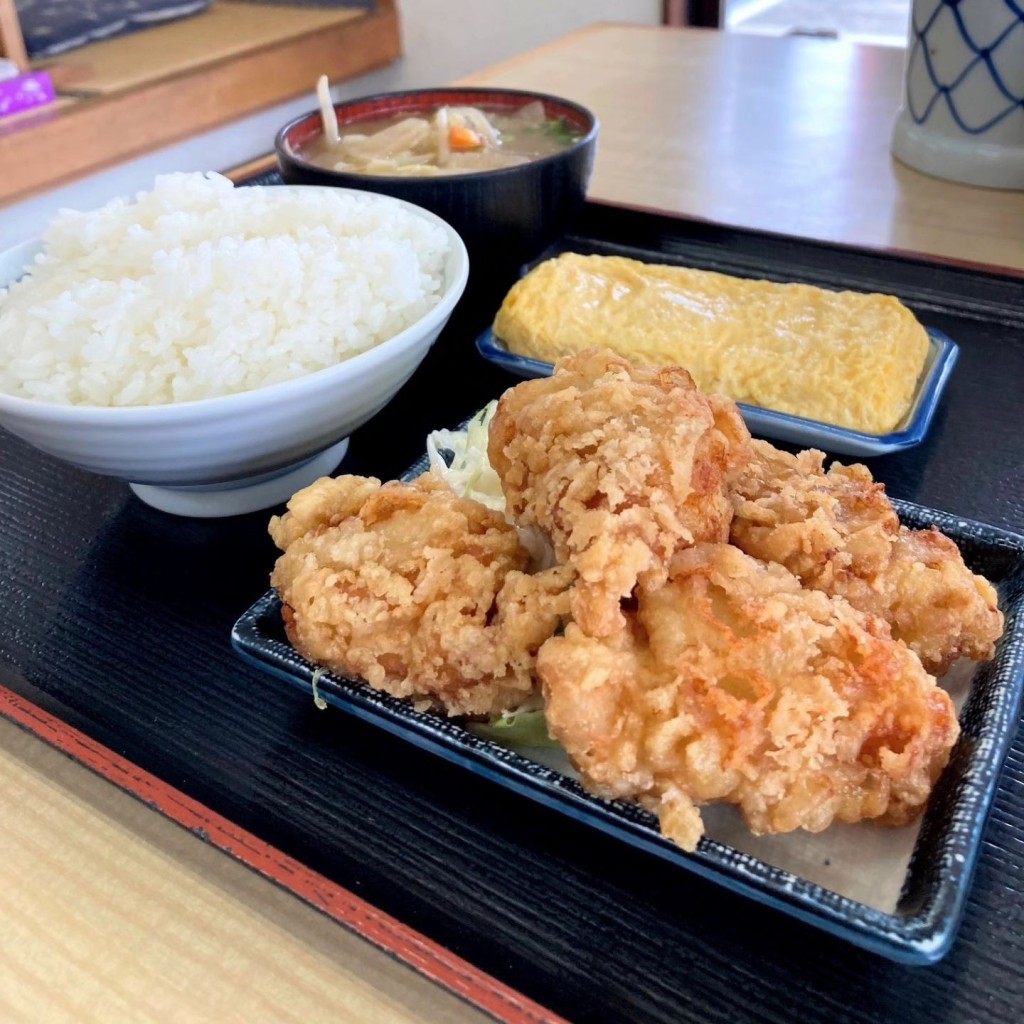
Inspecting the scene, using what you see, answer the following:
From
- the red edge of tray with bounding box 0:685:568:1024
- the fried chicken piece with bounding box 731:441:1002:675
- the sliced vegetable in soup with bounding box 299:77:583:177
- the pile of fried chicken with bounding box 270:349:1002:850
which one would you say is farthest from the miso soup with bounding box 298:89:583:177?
the red edge of tray with bounding box 0:685:568:1024

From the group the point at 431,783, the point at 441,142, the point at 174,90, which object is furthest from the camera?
the point at 174,90

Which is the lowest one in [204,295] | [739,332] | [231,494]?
[231,494]

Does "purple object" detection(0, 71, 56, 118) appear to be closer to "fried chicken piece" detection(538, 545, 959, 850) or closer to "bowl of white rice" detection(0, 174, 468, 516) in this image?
"bowl of white rice" detection(0, 174, 468, 516)

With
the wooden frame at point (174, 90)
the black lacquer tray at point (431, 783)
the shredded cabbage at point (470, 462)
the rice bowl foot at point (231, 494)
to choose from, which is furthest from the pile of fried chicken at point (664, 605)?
the wooden frame at point (174, 90)

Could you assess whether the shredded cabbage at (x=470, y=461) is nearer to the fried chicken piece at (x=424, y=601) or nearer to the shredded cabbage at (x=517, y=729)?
the fried chicken piece at (x=424, y=601)

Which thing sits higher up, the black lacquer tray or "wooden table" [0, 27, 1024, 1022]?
the black lacquer tray

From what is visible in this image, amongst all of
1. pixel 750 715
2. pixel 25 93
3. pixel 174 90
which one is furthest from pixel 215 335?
pixel 174 90

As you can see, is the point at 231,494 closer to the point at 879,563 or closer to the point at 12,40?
the point at 879,563
